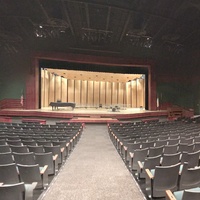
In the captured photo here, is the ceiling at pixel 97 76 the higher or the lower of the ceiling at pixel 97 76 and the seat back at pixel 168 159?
the higher

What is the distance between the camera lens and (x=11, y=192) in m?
2.23

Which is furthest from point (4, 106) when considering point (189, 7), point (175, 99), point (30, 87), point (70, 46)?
point (175, 99)

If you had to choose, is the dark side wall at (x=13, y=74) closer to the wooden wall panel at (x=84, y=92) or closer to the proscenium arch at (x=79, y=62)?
the proscenium arch at (x=79, y=62)

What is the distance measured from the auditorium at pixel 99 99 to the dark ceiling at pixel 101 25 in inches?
3.0

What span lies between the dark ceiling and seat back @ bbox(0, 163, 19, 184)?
855 cm

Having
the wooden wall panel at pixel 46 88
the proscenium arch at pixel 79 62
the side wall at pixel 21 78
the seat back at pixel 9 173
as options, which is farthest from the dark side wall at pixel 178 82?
the seat back at pixel 9 173

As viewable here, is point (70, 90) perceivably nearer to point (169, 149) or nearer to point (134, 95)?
point (134, 95)

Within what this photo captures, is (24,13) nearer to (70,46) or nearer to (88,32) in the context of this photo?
(88,32)

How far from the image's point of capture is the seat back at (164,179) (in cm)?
286

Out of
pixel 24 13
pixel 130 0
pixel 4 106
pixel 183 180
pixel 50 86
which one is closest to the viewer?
pixel 183 180

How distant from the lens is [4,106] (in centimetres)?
1612

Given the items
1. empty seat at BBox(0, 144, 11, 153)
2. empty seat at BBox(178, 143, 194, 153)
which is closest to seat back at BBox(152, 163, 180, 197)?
empty seat at BBox(178, 143, 194, 153)

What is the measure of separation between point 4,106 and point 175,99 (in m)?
16.5

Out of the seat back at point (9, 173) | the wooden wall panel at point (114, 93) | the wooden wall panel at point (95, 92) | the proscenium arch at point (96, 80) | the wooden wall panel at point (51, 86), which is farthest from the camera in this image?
the wooden wall panel at point (114, 93)
